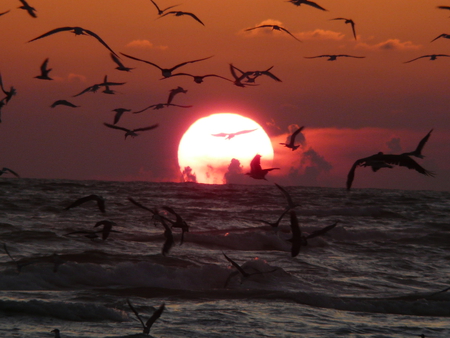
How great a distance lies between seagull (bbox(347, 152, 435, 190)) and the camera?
24.0 ft

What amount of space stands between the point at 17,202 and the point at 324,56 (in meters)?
23.5

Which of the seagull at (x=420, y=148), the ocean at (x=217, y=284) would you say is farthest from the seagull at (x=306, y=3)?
the ocean at (x=217, y=284)

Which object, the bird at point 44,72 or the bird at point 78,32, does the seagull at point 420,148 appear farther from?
the bird at point 44,72

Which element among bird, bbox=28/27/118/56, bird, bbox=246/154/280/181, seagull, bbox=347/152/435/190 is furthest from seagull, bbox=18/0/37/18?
seagull, bbox=347/152/435/190

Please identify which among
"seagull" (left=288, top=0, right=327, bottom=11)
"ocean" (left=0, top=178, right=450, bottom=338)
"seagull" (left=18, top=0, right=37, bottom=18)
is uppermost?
"seagull" (left=288, top=0, right=327, bottom=11)

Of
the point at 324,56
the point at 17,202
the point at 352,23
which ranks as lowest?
the point at 17,202

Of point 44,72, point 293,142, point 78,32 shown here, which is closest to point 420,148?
point 293,142

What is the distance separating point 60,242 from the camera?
17.9 meters

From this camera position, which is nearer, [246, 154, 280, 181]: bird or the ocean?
the ocean

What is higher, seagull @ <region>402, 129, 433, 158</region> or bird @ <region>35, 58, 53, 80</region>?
bird @ <region>35, 58, 53, 80</region>

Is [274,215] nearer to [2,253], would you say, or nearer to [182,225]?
[2,253]

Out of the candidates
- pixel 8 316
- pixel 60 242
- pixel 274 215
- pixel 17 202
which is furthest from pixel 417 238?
pixel 17 202

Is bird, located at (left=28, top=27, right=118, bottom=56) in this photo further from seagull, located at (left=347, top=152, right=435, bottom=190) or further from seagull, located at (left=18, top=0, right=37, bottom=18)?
seagull, located at (left=347, top=152, right=435, bottom=190)

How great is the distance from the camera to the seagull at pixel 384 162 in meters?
7.32
